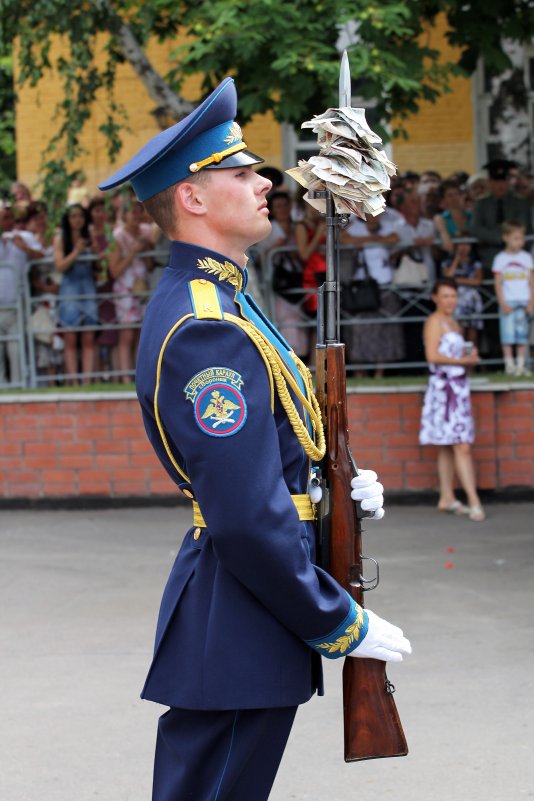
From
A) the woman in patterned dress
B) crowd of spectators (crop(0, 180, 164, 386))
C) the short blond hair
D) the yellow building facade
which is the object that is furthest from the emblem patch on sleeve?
the yellow building facade

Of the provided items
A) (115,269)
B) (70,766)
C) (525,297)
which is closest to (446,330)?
(525,297)

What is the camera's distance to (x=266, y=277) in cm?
1057

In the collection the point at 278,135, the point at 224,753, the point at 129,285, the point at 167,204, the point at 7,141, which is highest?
the point at 7,141

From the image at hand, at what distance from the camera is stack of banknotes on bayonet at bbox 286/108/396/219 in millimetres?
2992

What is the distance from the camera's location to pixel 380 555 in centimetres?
802

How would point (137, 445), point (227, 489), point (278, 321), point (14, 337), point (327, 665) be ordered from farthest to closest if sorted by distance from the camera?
point (14, 337) → point (278, 321) → point (137, 445) → point (327, 665) → point (227, 489)

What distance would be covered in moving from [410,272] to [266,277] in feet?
3.77

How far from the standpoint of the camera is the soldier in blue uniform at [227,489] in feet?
9.00

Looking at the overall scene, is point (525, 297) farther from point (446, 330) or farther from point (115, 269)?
point (115, 269)

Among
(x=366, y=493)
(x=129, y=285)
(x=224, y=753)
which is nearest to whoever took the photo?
(x=224, y=753)

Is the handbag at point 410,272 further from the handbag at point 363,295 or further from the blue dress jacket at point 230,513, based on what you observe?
the blue dress jacket at point 230,513

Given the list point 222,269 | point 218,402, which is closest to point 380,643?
point 218,402

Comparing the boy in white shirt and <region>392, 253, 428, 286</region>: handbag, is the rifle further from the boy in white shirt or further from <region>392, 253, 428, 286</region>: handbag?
<region>392, 253, 428, 286</region>: handbag

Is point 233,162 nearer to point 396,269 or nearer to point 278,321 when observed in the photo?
point 278,321
